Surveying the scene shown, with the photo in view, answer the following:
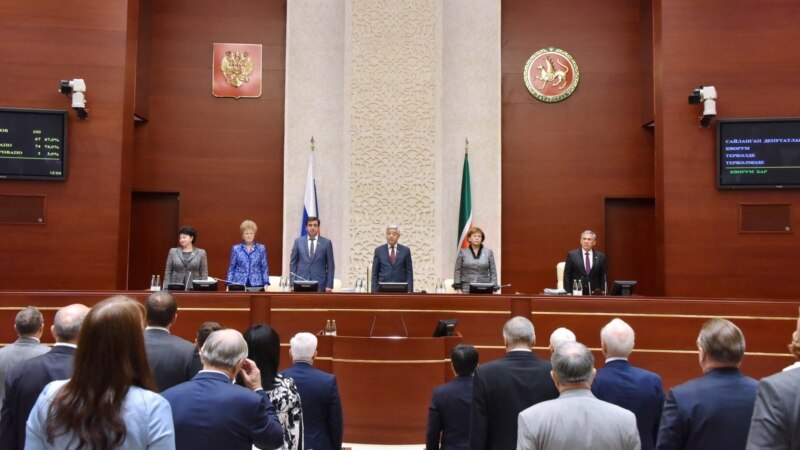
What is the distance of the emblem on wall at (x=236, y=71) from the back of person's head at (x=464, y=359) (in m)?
6.83

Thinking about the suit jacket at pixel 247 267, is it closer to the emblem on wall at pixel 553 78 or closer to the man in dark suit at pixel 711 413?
the emblem on wall at pixel 553 78

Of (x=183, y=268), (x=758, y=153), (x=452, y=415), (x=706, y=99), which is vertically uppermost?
(x=706, y=99)

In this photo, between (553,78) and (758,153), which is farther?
(553,78)

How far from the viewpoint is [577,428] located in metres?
2.32

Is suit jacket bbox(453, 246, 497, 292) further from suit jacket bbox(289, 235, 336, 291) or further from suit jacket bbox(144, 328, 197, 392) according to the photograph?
suit jacket bbox(144, 328, 197, 392)

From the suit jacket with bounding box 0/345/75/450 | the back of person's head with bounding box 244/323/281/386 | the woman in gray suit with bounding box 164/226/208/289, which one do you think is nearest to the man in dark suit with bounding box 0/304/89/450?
the suit jacket with bounding box 0/345/75/450

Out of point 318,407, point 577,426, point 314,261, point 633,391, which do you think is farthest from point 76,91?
point 577,426

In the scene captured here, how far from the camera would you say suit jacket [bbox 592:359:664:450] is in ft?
10.7

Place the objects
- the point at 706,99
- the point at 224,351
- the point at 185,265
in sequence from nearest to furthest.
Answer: the point at 224,351, the point at 185,265, the point at 706,99

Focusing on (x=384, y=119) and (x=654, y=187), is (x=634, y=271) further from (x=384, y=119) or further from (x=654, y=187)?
(x=384, y=119)

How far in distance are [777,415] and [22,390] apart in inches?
95.4

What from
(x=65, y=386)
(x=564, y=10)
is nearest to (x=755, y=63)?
(x=564, y=10)

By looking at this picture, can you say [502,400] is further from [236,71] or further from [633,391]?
[236,71]

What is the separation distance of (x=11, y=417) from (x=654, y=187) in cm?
832
